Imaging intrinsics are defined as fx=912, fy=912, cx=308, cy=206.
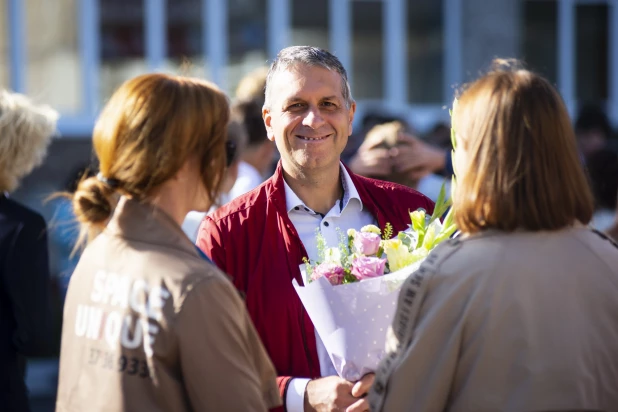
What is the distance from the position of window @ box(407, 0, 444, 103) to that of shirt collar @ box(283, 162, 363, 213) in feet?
31.6

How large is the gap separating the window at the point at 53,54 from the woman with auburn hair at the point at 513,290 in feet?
32.6

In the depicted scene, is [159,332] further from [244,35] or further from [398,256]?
[244,35]

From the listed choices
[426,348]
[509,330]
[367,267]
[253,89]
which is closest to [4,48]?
[253,89]

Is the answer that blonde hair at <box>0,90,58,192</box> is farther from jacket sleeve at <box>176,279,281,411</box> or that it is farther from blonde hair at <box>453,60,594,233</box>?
blonde hair at <box>453,60,594,233</box>

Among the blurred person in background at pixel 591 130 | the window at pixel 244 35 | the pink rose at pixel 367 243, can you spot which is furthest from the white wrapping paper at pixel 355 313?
the window at pixel 244 35

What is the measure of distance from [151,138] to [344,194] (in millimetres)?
1294

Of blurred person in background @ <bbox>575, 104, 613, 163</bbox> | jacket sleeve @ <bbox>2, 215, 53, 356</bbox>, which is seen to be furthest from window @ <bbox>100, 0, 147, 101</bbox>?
jacket sleeve @ <bbox>2, 215, 53, 356</bbox>

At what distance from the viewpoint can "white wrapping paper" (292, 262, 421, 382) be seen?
2.77 metres

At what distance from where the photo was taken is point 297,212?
3371mm

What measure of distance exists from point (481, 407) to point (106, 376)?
94cm

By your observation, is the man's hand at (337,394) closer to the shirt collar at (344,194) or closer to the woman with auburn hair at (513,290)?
the woman with auburn hair at (513,290)

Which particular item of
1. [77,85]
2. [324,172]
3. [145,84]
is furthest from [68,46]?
[145,84]

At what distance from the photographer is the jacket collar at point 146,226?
2.34m

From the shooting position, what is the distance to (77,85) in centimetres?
1180
